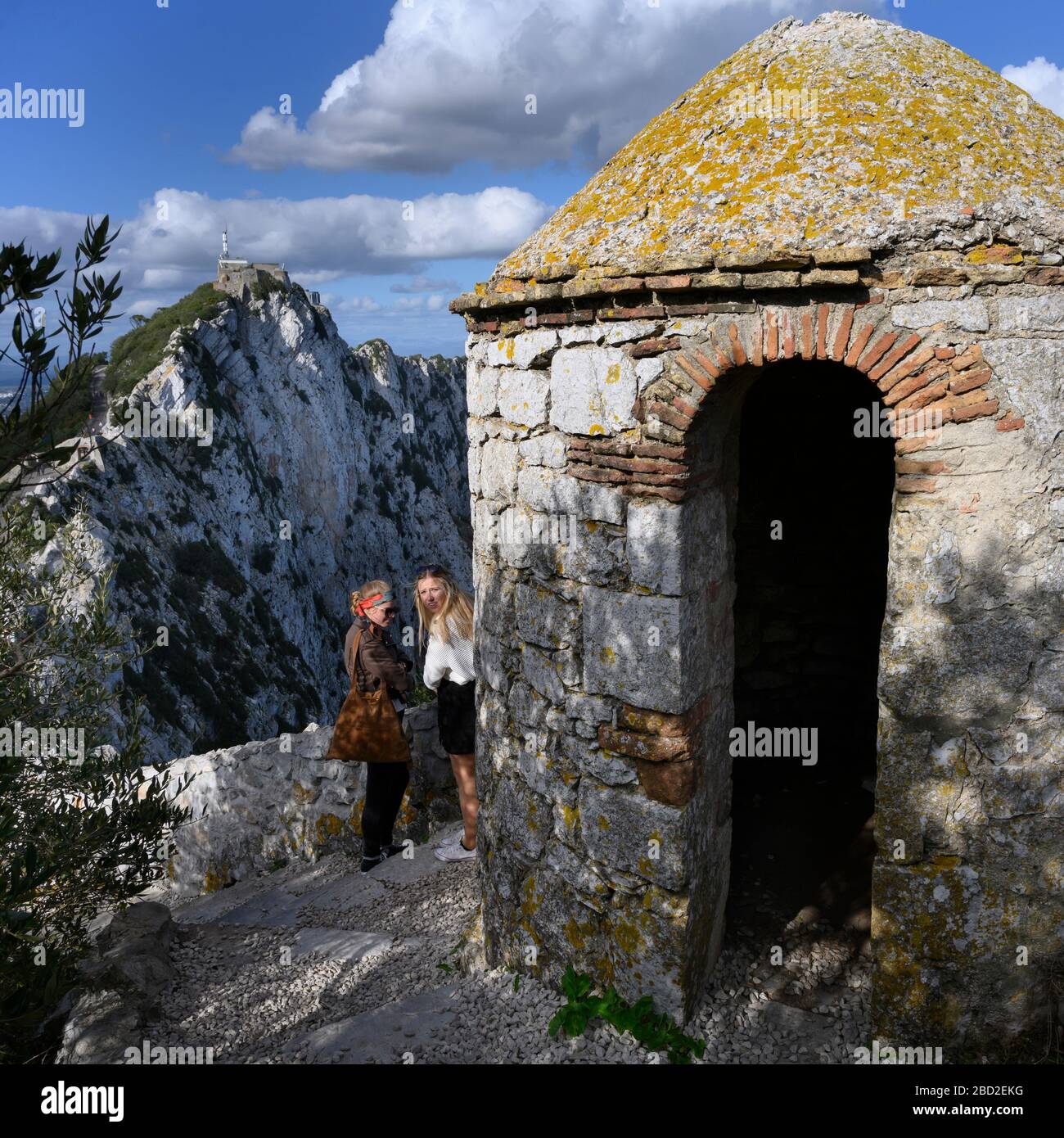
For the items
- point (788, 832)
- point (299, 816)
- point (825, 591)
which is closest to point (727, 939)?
point (788, 832)

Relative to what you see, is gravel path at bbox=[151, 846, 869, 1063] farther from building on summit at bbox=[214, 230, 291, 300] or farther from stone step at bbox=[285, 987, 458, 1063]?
building on summit at bbox=[214, 230, 291, 300]

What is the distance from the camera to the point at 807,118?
3.89 metres

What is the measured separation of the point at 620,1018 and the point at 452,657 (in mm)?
2440

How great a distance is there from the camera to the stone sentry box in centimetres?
336

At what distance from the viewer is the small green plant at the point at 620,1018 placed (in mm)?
4020

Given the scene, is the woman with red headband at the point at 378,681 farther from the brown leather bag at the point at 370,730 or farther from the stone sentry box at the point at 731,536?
→ the stone sentry box at the point at 731,536

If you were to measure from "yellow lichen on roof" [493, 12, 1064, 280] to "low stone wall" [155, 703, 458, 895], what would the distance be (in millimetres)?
4259

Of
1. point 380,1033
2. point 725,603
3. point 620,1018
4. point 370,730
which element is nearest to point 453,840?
point 370,730

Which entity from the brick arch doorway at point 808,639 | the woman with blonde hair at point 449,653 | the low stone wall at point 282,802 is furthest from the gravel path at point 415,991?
the woman with blonde hair at point 449,653

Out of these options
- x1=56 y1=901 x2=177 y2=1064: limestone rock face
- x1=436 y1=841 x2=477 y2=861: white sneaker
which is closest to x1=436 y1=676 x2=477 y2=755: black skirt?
x1=436 y1=841 x2=477 y2=861: white sneaker

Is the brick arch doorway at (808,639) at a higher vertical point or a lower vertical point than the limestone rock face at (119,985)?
higher

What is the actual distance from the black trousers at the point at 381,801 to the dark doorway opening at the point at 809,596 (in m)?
2.48

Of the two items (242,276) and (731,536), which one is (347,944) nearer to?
(731,536)

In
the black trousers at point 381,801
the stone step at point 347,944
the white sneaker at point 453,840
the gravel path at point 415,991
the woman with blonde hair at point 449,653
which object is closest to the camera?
the gravel path at point 415,991
